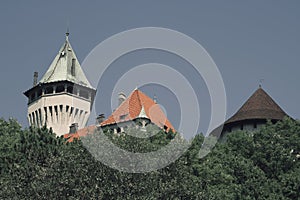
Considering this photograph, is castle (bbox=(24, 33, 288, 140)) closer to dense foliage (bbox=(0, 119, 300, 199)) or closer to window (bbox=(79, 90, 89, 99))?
window (bbox=(79, 90, 89, 99))

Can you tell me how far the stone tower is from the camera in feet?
285

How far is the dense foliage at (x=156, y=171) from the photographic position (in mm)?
36312

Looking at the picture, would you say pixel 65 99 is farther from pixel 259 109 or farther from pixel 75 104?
pixel 259 109

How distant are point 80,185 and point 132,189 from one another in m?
2.44

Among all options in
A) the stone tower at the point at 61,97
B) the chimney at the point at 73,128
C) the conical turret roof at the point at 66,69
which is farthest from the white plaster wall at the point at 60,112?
the conical turret roof at the point at 66,69

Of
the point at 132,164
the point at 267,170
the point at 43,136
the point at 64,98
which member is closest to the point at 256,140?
the point at 267,170

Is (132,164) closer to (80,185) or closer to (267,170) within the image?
(80,185)

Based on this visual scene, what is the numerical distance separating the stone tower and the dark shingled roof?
1972 centimetres

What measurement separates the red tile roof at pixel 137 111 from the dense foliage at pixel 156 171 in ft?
66.9

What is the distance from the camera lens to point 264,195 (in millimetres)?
48969

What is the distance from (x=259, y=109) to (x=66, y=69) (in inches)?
1003

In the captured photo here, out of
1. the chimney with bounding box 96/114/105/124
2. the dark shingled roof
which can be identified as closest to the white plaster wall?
the chimney with bounding box 96/114/105/124

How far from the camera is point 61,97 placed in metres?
86.9

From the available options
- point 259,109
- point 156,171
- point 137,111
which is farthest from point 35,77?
point 156,171
